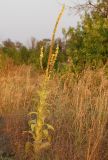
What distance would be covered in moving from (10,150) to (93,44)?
5768 mm

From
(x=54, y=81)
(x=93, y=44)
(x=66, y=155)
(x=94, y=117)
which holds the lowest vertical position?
(x=66, y=155)

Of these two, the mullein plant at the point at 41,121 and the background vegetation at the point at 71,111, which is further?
the background vegetation at the point at 71,111

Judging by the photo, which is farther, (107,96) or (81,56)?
(81,56)

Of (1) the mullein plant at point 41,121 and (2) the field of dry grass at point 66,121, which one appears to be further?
(2) the field of dry grass at point 66,121

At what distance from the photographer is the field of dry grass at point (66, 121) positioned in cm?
571

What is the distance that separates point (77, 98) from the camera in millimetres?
7168

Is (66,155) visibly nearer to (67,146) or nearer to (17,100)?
(67,146)

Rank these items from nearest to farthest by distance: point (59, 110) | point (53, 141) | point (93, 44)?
point (53, 141) < point (59, 110) < point (93, 44)

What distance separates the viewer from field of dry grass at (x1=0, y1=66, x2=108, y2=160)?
5715 millimetres

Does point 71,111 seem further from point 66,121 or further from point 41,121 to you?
point 41,121

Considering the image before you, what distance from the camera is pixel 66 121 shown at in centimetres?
677

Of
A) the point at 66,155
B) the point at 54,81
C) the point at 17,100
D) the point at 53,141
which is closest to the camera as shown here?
the point at 66,155

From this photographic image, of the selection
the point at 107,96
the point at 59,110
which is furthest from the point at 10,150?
the point at 107,96

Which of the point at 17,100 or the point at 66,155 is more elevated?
the point at 17,100
